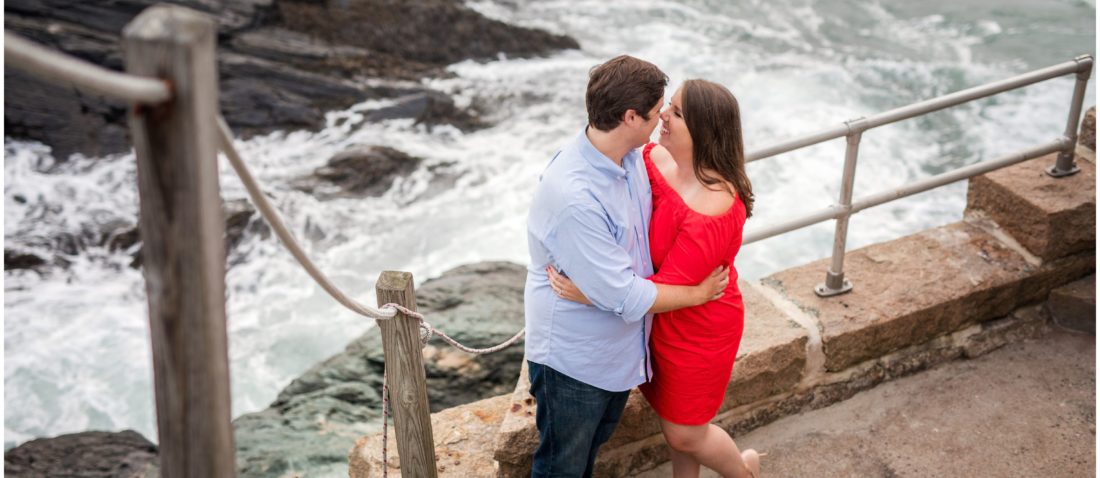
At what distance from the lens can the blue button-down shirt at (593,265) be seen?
89.5 inches

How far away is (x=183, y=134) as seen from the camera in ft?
3.99

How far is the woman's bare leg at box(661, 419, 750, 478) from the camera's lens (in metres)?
2.82

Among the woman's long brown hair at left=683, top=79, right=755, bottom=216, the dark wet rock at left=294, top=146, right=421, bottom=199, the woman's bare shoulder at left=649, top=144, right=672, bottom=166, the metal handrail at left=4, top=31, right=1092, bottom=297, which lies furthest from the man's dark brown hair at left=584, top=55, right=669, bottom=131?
the dark wet rock at left=294, top=146, right=421, bottom=199

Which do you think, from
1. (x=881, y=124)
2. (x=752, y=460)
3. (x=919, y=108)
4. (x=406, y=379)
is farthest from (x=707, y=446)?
(x=919, y=108)

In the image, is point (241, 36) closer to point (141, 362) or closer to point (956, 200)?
point (141, 362)

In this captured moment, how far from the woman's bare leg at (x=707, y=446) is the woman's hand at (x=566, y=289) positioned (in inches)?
25.6

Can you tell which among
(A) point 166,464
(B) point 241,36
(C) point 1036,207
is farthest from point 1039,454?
(B) point 241,36

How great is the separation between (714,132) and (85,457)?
14.0ft

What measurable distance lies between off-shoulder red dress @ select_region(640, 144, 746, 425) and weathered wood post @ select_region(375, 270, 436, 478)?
2.22 feet

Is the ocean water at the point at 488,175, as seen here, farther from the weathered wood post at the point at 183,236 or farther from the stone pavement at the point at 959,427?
the weathered wood post at the point at 183,236

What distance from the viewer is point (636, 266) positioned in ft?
8.18

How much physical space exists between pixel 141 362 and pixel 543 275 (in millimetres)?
5794

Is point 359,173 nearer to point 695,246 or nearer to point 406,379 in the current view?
point 406,379

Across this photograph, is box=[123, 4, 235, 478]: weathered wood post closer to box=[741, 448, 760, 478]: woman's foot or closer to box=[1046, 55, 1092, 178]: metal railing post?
box=[741, 448, 760, 478]: woman's foot
